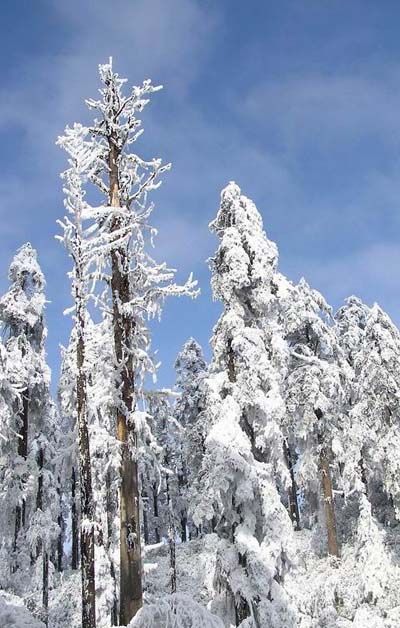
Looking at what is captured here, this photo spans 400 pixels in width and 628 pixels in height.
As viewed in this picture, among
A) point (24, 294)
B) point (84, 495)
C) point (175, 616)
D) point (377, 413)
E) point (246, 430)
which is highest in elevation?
point (24, 294)

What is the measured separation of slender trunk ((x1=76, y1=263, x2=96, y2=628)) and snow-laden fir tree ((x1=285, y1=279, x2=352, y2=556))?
53.4 feet

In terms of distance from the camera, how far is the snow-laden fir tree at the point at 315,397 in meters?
26.6

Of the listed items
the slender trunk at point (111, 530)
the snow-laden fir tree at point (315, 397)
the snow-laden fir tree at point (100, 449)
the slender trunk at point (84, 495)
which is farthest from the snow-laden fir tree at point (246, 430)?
the slender trunk at point (84, 495)

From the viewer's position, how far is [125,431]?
11.2 meters

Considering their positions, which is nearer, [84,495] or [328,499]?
[84,495]

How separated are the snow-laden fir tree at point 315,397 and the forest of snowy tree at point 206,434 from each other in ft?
0.29

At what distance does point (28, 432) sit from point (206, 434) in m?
11.1

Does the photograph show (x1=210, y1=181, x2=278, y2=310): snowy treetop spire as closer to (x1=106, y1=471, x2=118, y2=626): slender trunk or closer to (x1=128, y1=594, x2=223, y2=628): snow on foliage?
(x1=106, y1=471, x2=118, y2=626): slender trunk

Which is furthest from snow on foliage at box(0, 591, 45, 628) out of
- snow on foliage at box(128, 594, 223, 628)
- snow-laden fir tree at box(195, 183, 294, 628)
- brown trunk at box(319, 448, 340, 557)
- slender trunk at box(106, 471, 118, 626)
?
brown trunk at box(319, 448, 340, 557)

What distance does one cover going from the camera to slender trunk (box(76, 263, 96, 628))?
9.57m

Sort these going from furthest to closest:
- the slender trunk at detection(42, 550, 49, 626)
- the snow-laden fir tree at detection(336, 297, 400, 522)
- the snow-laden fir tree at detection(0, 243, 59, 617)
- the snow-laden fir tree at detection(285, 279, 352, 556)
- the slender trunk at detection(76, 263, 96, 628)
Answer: the snow-laden fir tree at detection(336, 297, 400, 522), the snow-laden fir tree at detection(285, 279, 352, 556), the slender trunk at detection(42, 550, 49, 626), the snow-laden fir tree at detection(0, 243, 59, 617), the slender trunk at detection(76, 263, 96, 628)

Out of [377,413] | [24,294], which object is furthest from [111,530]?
[377,413]

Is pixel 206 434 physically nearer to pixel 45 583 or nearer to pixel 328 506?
pixel 328 506

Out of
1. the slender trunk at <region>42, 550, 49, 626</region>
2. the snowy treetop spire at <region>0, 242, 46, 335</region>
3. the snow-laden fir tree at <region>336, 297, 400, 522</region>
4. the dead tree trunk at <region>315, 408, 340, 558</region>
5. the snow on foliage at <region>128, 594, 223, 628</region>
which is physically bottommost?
the snow on foliage at <region>128, 594, 223, 628</region>
